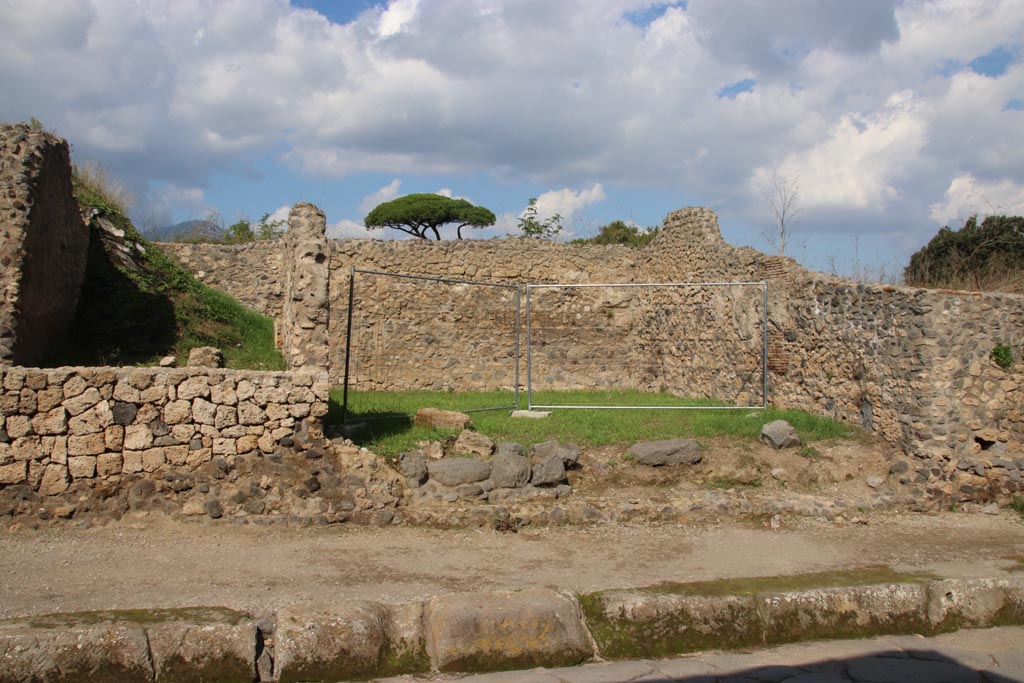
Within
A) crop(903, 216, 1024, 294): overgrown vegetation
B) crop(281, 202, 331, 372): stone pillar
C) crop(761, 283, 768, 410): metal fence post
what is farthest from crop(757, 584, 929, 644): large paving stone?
crop(903, 216, 1024, 294): overgrown vegetation

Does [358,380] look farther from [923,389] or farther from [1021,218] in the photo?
[1021,218]

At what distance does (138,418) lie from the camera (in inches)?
296

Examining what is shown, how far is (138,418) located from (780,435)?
6969 mm

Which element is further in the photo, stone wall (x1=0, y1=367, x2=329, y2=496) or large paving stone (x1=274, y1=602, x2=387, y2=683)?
stone wall (x1=0, y1=367, x2=329, y2=496)

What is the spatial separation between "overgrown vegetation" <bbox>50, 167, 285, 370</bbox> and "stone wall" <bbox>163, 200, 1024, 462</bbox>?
1.07 metres

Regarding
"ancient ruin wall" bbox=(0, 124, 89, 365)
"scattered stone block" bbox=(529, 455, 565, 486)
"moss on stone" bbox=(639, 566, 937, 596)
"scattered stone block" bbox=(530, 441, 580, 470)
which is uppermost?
"ancient ruin wall" bbox=(0, 124, 89, 365)

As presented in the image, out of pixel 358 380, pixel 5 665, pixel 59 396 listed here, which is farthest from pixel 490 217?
pixel 5 665

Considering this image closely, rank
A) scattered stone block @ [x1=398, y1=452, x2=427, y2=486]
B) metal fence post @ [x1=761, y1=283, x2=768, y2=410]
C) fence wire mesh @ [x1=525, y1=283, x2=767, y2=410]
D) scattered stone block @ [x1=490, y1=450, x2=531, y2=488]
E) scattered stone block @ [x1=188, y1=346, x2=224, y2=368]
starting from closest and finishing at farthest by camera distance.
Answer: scattered stone block @ [x1=398, y1=452, x2=427, y2=486] → scattered stone block @ [x1=490, y1=450, x2=531, y2=488] → scattered stone block @ [x1=188, y1=346, x2=224, y2=368] → metal fence post @ [x1=761, y1=283, x2=768, y2=410] → fence wire mesh @ [x1=525, y1=283, x2=767, y2=410]

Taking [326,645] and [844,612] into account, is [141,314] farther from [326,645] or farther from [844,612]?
[844,612]

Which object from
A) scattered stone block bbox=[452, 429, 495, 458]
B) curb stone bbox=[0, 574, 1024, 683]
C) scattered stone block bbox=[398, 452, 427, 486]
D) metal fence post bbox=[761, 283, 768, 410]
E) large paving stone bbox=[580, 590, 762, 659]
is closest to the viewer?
curb stone bbox=[0, 574, 1024, 683]

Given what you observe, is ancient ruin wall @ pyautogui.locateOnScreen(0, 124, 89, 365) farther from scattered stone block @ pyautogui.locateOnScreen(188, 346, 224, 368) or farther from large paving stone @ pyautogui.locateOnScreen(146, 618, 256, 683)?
large paving stone @ pyautogui.locateOnScreen(146, 618, 256, 683)

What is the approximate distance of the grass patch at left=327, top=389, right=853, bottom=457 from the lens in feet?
30.7

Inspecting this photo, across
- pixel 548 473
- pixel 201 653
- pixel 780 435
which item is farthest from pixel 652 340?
pixel 201 653

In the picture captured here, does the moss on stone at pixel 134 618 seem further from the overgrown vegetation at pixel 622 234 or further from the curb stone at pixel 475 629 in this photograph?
the overgrown vegetation at pixel 622 234
